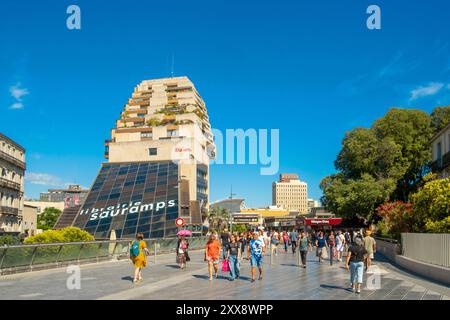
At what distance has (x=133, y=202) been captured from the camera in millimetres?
59906

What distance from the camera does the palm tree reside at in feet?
295

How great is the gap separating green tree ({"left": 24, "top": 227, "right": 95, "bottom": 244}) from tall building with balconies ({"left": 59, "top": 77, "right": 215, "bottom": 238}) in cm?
2129

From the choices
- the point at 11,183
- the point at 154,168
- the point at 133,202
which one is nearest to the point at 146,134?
the point at 154,168

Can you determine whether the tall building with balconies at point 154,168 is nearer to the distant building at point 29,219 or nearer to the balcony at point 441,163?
the distant building at point 29,219

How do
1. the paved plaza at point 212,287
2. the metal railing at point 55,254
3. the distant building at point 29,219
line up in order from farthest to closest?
1. the distant building at point 29,219
2. the metal railing at point 55,254
3. the paved plaza at point 212,287

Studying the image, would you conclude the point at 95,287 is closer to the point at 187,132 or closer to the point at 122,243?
the point at 122,243

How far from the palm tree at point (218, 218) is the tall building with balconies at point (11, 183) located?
37969 millimetres

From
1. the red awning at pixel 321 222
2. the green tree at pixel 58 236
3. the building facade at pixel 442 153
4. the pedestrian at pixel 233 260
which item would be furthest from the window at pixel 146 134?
the pedestrian at pixel 233 260

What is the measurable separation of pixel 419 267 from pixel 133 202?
46542 mm

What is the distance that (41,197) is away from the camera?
6791 inches

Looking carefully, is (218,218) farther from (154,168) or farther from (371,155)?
(371,155)

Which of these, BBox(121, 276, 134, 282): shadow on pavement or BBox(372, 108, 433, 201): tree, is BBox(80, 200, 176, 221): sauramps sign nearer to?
BBox(372, 108, 433, 201): tree

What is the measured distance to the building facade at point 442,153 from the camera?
3507 cm
